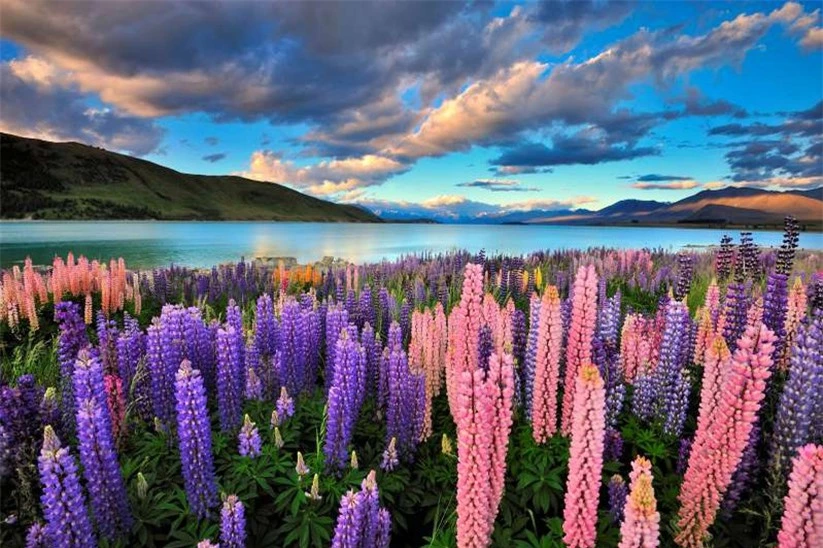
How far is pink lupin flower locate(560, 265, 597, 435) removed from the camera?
11.7 ft

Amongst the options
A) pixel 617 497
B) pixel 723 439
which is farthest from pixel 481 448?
pixel 723 439

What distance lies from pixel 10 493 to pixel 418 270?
1067 centimetres

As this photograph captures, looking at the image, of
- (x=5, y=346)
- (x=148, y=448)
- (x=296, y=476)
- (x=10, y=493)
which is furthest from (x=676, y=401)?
(x=5, y=346)

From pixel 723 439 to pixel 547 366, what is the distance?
116 centimetres

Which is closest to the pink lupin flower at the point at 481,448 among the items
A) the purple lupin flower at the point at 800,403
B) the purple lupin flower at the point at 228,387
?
the purple lupin flower at the point at 800,403

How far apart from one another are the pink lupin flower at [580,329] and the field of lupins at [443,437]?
18mm

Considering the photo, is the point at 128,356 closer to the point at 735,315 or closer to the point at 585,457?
the point at 585,457

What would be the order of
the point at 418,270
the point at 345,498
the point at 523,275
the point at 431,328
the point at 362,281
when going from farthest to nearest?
1. the point at 418,270
2. the point at 362,281
3. the point at 523,275
4. the point at 431,328
5. the point at 345,498

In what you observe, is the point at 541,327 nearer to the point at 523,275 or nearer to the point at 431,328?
the point at 431,328

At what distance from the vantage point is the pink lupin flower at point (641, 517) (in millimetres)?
1996

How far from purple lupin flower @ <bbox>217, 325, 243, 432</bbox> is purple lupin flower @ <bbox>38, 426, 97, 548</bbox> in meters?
1.32

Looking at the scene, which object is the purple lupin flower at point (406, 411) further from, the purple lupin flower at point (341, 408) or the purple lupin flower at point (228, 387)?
the purple lupin flower at point (228, 387)

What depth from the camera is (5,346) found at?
28.3 feet

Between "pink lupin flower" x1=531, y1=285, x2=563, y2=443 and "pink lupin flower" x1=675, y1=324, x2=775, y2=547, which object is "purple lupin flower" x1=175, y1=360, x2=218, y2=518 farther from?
"pink lupin flower" x1=675, y1=324, x2=775, y2=547
